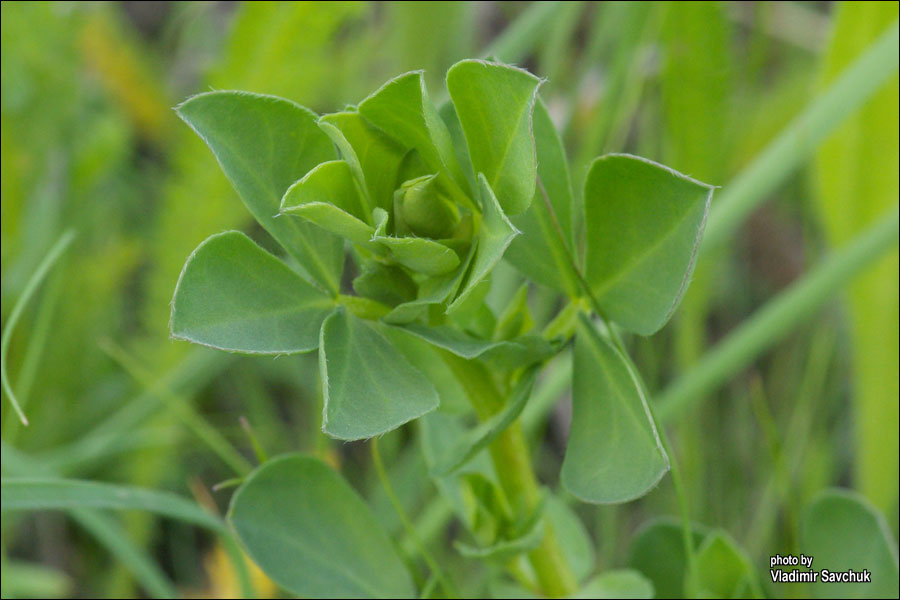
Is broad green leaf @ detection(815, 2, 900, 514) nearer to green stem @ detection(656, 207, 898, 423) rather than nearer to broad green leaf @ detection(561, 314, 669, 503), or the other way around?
green stem @ detection(656, 207, 898, 423)

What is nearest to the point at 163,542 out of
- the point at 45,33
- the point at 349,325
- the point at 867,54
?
the point at 45,33

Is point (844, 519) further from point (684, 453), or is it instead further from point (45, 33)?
point (45, 33)

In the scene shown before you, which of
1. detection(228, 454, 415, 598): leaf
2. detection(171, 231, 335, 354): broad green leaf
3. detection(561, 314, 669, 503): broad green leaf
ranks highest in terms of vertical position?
detection(171, 231, 335, 354): broad green leaf

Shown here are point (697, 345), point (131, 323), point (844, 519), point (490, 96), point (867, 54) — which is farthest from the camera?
point (131, 323)

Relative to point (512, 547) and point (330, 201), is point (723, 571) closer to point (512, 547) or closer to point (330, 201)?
point (512, 547)

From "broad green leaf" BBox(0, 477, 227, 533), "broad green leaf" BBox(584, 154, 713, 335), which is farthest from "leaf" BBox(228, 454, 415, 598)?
"broad green leaf" BBox(584, 154, 713, 335)

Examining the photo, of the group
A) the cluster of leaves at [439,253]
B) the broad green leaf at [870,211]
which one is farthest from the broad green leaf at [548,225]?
the broad green leaf at [870,211]

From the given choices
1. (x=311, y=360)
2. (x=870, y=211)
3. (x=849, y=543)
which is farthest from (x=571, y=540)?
(x=311, y=360)
